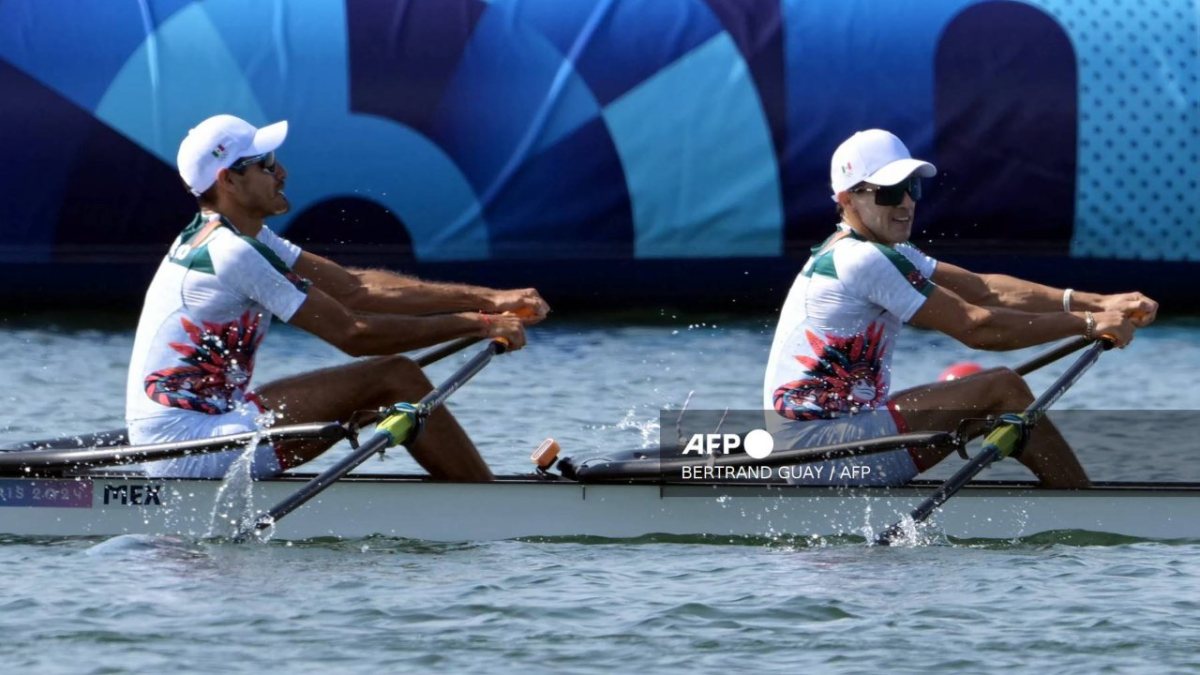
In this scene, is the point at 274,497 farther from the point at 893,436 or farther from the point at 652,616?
the point at 893,436

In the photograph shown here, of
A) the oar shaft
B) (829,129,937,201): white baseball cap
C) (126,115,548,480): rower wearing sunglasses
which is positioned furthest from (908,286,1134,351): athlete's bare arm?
the oar shaft

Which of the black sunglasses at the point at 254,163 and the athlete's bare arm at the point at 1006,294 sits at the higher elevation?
the black sunglasses at the point at 254,163

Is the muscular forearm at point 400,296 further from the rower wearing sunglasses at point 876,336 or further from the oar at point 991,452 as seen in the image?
the oar at point 991,452

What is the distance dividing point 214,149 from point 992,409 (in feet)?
10.2

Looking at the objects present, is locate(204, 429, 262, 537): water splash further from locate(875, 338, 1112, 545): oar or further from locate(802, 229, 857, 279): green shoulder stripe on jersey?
locate(875, 338, 1112, 545): oar

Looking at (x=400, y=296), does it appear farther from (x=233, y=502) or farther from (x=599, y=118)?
(x=599, y=118)

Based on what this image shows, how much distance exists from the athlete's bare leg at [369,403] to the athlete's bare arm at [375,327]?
0.25 feet

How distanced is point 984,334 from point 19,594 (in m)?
3.63

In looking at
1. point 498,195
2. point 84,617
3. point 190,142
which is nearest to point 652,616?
point 84,617

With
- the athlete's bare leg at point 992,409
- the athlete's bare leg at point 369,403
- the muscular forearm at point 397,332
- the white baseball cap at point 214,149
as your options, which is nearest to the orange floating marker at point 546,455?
the athlete's bare leg at point 369,403

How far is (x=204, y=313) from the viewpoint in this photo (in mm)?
8555

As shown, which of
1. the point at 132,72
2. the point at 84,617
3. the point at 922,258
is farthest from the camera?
the point at 132,72

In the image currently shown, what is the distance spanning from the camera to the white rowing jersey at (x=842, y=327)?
27.8 feet

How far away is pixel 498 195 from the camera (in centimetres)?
1584
